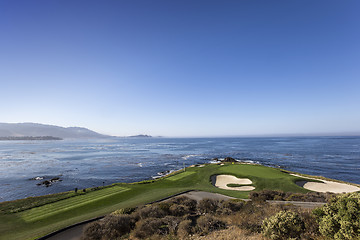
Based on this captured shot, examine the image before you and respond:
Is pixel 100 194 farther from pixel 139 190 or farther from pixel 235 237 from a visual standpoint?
pixel 235 237

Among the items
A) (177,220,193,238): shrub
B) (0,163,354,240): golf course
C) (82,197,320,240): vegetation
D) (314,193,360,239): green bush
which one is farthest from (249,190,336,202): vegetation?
(177,220,193,238): shrub

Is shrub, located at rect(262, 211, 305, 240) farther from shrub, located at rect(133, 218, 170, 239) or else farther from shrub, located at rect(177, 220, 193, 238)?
shrub, located at rect(133, 218, 170, 239)

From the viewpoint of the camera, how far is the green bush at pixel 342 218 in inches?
323

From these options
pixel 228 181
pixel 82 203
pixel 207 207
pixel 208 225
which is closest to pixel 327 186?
pixel 228 181

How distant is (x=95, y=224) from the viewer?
13500 mm

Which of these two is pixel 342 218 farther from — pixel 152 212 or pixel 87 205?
pixel 87 205

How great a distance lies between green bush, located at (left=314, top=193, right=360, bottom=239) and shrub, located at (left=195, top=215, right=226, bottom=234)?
19.7 ft

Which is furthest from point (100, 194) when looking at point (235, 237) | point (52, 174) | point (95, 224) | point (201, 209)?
point (52, 174)

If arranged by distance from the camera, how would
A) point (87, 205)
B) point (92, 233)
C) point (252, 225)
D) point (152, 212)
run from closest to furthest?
point (252, 225) < point (92, 233) < point (152, 212) < point (87, 205)

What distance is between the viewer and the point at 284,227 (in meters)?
9.57

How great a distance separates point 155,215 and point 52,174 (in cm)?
5230

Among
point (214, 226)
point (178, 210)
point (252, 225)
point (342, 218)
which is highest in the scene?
point (342, 218)

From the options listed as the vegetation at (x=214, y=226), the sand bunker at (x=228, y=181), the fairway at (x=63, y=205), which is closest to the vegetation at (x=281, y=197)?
the vegetation at (x=214, y=226)

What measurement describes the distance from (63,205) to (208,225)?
19.7 metres
